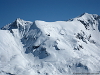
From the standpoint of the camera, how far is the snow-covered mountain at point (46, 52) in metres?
33.6

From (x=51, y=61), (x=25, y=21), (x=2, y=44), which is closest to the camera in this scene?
(x=51, y=61)

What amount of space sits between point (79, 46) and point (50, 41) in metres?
11.7

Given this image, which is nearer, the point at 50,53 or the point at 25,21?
the point at 50,53

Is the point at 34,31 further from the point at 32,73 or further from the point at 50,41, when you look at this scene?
the point at 32,73

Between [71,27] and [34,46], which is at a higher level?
[71,27]

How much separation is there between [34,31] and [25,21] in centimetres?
1779

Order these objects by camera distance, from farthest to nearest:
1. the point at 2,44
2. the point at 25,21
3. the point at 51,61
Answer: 1. the point at 25,21
2. the point at 2,44
3. the point at 51,61

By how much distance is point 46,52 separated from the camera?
42.1 meters

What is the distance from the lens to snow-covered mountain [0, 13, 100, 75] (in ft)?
110

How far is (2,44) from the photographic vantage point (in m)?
44.1

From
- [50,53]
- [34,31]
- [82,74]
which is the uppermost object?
[34,31]

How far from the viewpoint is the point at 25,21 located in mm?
70375

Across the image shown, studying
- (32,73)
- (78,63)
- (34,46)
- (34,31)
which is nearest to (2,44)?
(34,46)

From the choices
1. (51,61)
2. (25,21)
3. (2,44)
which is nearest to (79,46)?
(51,61)
